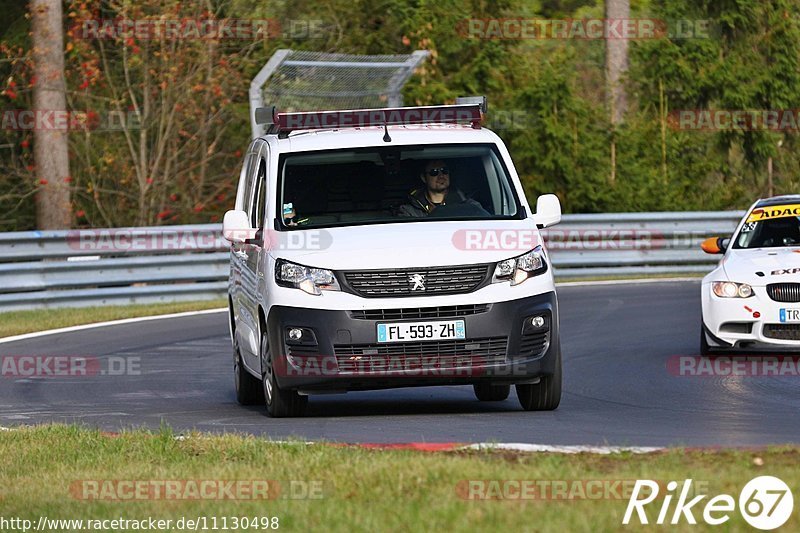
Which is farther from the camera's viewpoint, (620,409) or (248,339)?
(248,339)

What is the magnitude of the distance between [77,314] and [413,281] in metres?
11.3

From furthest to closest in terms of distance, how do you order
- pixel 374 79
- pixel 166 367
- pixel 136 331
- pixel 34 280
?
pixel 374 79 < pixel 34 280 < pixel 136 331 < pixel 166 367

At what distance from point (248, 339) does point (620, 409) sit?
9.07ft

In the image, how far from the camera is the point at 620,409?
431 inches

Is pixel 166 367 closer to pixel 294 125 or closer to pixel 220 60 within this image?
pixel 294 125

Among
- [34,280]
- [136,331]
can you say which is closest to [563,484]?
[136,331]

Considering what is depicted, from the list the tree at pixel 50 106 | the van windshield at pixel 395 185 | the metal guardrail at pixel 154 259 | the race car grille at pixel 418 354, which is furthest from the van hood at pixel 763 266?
the tree at pixel 50 106

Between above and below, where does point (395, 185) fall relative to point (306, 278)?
above

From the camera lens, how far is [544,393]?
10.7m

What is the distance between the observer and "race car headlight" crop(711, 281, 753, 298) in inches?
536
